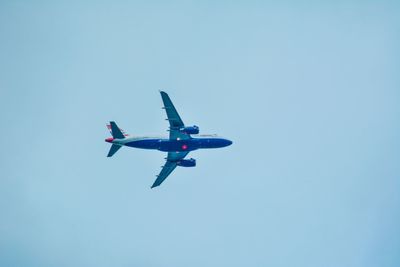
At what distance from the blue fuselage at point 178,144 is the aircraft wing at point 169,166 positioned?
4.98 metres

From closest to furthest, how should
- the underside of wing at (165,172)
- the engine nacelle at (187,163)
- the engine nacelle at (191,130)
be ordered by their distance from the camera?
the engine nacelle at (191,130) → the engine nacelle at (187,163) → the underside of wing at (165,172)

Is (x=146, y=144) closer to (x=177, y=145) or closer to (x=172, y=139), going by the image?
(x=172, y=139)

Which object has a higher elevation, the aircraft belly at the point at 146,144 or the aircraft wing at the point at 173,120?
the aircraft wing at the point at 173,120

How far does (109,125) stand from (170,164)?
14.6 meters

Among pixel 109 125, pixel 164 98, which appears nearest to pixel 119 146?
pixel 109 125

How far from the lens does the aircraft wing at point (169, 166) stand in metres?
112

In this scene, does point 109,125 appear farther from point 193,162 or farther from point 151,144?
point 193,162

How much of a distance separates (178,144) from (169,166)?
9255mm

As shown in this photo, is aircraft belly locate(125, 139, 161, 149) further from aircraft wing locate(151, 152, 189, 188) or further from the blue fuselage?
aircraft wing locate(151, 152, 189, 188)

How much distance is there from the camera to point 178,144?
105188 millimetres

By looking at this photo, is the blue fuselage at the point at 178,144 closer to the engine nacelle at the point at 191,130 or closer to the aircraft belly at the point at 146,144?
the aircraft belly at the point at 146,144

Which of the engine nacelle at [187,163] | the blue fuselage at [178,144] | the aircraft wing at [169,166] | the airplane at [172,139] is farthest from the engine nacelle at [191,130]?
the engine nacelle at [187,163]

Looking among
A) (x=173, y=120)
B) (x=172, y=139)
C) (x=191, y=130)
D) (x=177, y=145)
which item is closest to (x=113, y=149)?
(x=172, y=139)

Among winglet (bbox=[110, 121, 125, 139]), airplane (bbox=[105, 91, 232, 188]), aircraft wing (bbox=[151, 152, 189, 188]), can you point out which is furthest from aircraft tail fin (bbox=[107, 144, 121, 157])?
aircraft wing (bbox=[151, 152, 189, 188])
